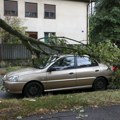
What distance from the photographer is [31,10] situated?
3225 cm

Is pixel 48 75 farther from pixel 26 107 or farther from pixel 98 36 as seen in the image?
pixel 98 36

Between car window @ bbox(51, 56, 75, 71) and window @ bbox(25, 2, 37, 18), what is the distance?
20.0 metres

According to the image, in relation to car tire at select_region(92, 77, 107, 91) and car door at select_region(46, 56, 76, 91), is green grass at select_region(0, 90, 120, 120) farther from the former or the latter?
car tire at select_region(92, 77, 107, 91)

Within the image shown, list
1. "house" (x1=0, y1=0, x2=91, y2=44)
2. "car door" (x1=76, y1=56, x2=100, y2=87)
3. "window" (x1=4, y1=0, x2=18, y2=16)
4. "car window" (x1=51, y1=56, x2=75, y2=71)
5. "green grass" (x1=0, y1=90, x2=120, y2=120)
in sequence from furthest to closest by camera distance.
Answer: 1. "house" (x1=0, y1=0, x2=91, y2=44)
2. "window" (x1=4, y1=0, x2=18, y2=16)
3. "car door" (x1=76, y1=56, x2=100, y2=87)
4. "car window" (x1=51, y1=56, x2=75, y2=71)
5. "green grass" (x1=0, y1=90, x2=120, y2=120)

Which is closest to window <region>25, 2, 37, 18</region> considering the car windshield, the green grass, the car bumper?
the car windshield

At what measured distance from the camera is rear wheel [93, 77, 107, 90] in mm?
12812

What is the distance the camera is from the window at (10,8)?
30.9 metres

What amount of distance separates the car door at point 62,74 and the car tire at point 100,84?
0.88 metres

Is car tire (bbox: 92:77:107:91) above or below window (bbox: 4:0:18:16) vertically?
below

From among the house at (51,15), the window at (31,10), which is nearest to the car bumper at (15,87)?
the house at (51,15)

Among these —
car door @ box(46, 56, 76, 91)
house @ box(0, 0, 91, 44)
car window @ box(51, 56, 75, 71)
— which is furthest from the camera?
house @ box(0, 0, 91, 44)

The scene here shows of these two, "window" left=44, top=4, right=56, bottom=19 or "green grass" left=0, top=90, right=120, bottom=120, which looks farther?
"window" left=44, top=4, right=56, bottom=19

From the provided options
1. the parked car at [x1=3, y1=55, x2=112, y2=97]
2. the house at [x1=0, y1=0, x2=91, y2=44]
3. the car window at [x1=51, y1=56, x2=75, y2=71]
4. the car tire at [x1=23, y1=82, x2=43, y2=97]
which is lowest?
the car tire at [x1=23, y1=82, x2=43, y2=97]

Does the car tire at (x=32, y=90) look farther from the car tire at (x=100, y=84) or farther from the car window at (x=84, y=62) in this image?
the car tire at (x=100, y=84)
